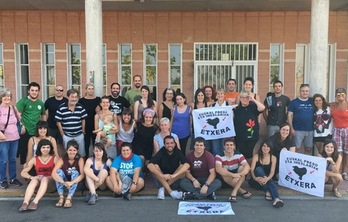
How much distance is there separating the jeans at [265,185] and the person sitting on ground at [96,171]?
2657 millimetres

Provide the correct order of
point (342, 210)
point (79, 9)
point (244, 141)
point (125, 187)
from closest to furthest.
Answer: point (342, 210) < point (125, 187) < point (244, 141) < point (79, 9)

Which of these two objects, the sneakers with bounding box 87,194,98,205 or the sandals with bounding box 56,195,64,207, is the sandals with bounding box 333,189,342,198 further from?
the sandals with bounding box 56,195,64,207

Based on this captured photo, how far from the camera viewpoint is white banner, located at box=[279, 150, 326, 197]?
6289 millimetres

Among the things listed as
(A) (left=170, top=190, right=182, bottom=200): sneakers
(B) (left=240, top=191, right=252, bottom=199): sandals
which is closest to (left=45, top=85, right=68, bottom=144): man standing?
(A) (left=170, top=190, right=182, bottom=200): sneakers

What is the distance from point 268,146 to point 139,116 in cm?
255

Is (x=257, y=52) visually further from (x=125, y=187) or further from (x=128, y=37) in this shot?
(x=125, y=187)

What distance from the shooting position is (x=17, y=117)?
6.73 m

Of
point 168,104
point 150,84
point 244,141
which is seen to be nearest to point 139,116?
point 168,104

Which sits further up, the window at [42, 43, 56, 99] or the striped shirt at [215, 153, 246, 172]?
the window at [42, 43, 56, 99]

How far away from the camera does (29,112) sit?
22.8ft

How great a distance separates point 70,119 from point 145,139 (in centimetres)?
146

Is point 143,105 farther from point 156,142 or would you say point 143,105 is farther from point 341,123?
point 341,123

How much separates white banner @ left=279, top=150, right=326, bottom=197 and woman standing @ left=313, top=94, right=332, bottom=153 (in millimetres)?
1002

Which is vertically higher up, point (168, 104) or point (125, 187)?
point (168, 104)
